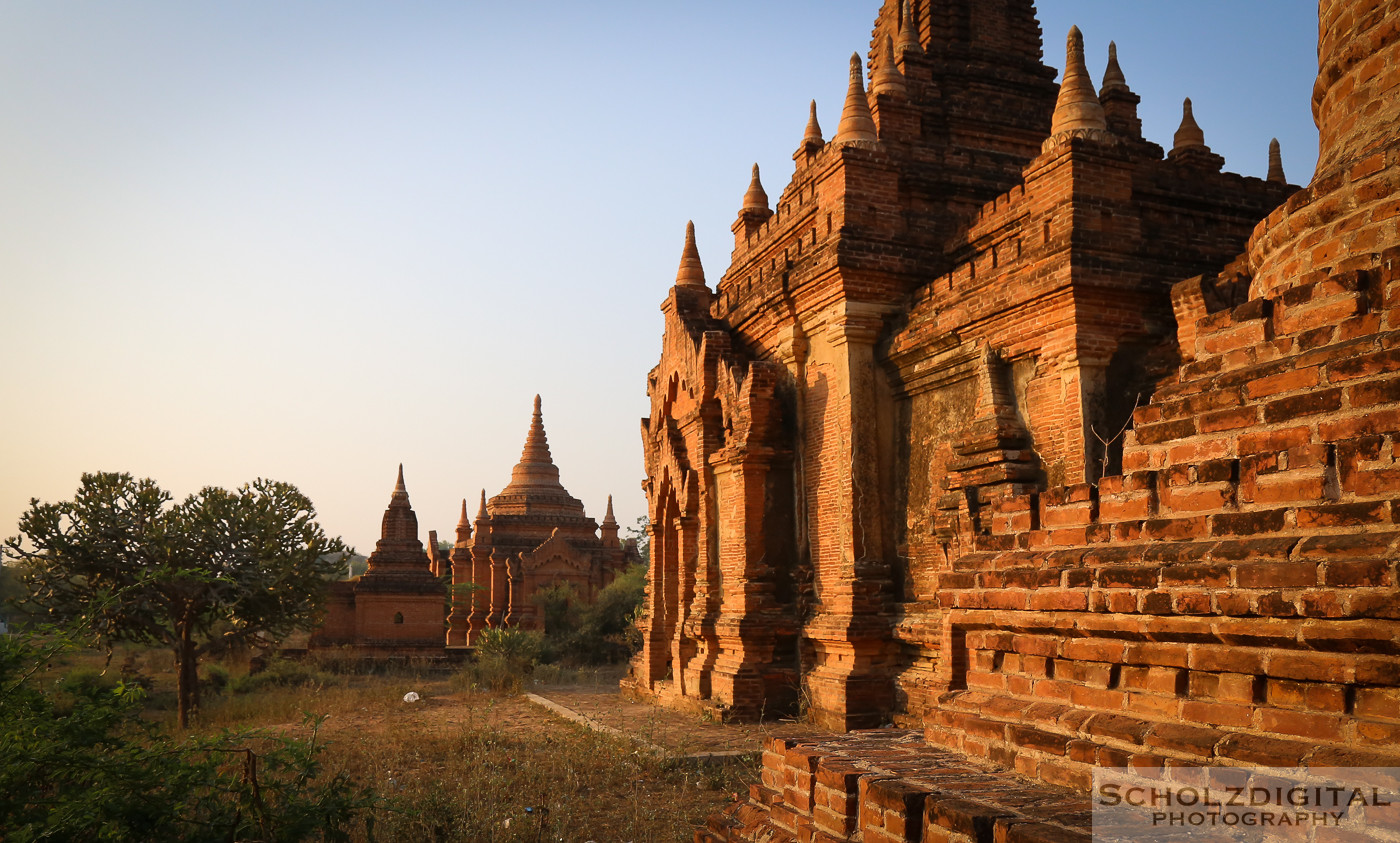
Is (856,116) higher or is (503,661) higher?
(856,116)

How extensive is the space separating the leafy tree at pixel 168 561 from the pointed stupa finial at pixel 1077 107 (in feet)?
43.1

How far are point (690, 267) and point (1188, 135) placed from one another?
731 centimetres

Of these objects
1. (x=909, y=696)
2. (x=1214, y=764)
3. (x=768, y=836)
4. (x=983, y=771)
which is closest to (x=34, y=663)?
(x=768, y=836)

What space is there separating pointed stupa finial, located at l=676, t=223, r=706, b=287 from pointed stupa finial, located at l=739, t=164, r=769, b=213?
3.09ft

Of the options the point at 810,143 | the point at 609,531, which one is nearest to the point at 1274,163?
the point at 810,143

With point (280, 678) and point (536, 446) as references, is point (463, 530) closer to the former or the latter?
point (536, 446)

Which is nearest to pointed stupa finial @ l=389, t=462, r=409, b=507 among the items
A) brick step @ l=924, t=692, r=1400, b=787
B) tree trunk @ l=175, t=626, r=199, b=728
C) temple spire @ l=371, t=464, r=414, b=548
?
temple spire @ l=371, t=464, r=414, b=548

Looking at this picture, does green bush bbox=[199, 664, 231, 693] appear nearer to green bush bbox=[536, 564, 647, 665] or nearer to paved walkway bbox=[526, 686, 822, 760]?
paved walkway bbox=[526, 686, 822, 760]

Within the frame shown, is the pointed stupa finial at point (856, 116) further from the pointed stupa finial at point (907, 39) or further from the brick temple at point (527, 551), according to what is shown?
the brick temple at point (527, 551)

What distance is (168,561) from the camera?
16328 millimetres

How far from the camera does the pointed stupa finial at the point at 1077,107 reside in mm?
9516

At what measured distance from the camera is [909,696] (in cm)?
1012

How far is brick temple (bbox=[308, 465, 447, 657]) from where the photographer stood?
25312 mm

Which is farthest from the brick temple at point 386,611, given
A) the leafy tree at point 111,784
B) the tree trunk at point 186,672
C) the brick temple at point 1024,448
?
the leafy tree at point 111,784
